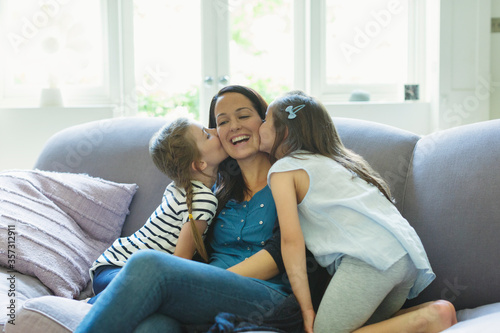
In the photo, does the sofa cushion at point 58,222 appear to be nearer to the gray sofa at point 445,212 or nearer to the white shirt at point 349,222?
the gray sofa at point 445,212

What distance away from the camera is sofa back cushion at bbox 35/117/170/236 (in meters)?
2.09

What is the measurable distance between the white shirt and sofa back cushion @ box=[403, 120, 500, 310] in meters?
0.13

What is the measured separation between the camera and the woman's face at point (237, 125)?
1.70 m

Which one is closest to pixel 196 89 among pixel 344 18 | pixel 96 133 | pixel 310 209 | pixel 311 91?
pixel 311 91

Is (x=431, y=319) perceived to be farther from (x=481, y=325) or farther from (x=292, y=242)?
(x=292, y=242)

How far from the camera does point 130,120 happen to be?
2.31 metres

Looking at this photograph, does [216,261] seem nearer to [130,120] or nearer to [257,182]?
[257,182]

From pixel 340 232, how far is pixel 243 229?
1.05ft

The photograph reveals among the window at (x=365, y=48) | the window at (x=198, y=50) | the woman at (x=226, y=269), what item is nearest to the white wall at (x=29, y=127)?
the window at (x=198, y=50)

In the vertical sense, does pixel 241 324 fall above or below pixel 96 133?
below

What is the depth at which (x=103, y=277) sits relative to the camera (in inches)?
66.0

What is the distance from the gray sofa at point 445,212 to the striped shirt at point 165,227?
22cm

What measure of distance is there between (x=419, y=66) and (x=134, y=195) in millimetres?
2299

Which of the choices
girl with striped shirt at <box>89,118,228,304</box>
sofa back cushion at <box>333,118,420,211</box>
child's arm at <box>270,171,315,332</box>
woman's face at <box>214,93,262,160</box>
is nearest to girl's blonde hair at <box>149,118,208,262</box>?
girl with striped shirt at <box>89,118,228,304</box>
